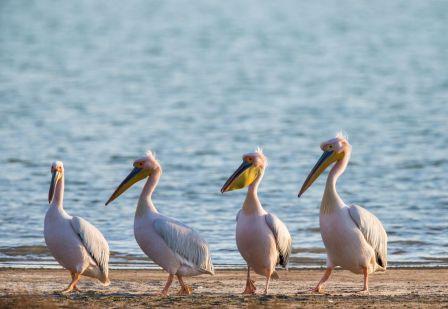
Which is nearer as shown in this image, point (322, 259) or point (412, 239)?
point (322, 259)

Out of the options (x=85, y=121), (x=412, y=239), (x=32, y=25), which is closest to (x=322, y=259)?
(x=412, y=239)

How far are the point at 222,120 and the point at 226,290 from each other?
16098mm

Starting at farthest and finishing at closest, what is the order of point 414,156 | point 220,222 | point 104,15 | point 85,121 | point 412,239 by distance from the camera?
point 104,15 → point 85,121 → point 414,156 → point 220,222 → point 412,239

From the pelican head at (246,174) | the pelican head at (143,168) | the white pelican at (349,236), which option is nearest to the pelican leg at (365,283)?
the white pelican at (349,236)

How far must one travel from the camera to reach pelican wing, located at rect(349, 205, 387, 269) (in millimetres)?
9953

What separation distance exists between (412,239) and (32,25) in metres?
52.3

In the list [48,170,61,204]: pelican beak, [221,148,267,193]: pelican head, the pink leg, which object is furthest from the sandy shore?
[221,148,267,193]: pelican head

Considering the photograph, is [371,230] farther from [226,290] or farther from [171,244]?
[171,244]

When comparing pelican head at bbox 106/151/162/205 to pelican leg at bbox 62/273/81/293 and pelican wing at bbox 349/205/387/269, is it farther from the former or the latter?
pelican wing at bbox 349/205/387/269

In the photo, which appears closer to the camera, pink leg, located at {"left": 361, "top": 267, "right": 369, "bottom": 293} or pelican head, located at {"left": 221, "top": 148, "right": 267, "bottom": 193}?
pink leg, located at {"left": 361, "top": 267, "right": 369, "bottom": 293}

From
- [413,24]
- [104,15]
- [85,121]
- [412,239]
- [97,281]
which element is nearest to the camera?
[97,281]

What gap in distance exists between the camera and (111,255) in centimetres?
1236

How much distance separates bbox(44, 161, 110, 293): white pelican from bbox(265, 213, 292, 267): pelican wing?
1454 millimetres

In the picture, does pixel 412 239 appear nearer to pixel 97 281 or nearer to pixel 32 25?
pixel 97 281
